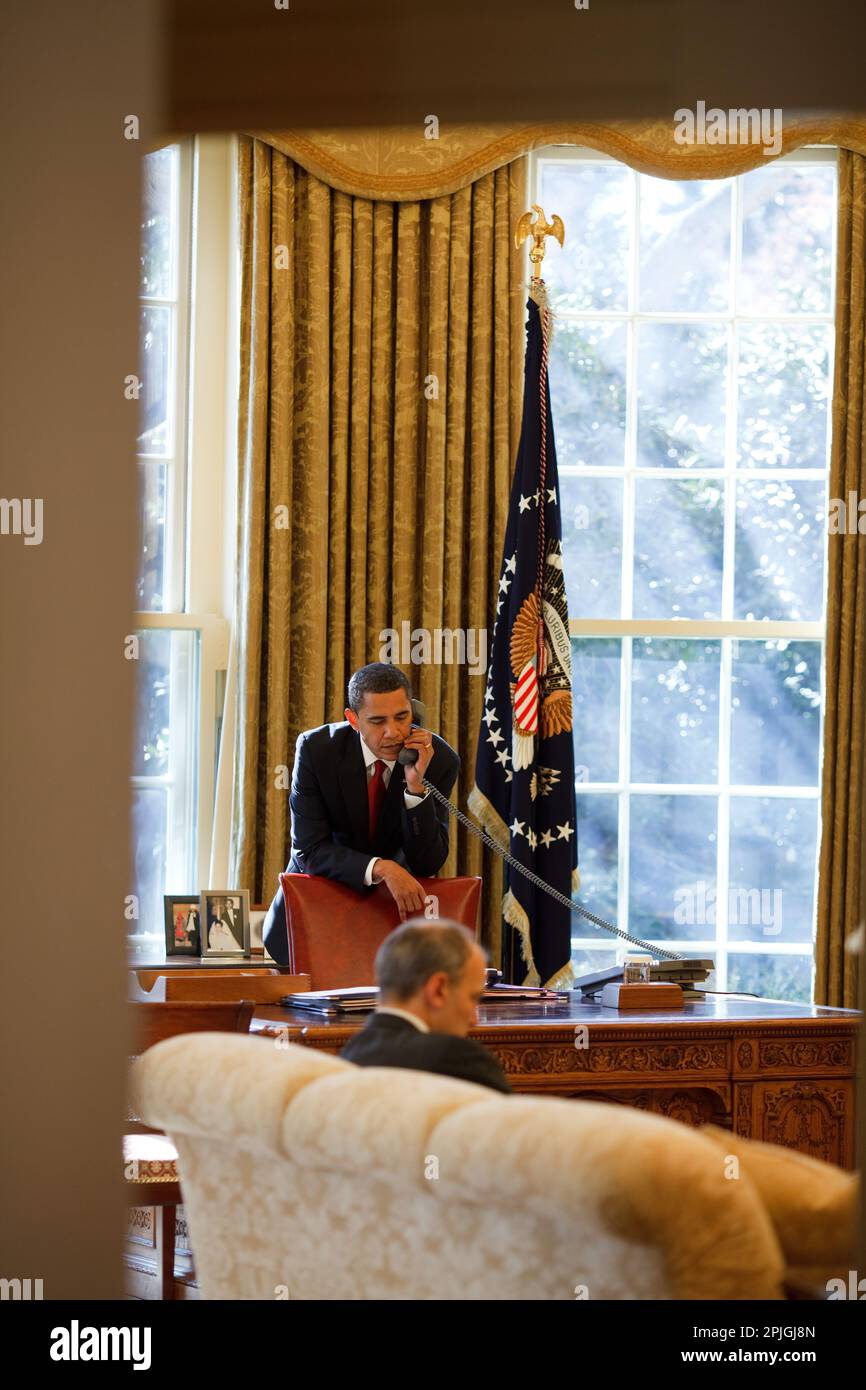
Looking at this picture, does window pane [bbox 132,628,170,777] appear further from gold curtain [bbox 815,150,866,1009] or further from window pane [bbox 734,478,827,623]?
gold curtain [bbox 815,150,866,1009]

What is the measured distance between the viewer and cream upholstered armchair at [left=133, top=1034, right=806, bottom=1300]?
1783 mm

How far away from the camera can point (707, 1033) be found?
4.07 meters

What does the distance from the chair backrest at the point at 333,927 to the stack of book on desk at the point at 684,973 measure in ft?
2.43

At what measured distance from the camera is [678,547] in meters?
6.56

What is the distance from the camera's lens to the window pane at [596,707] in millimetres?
6520

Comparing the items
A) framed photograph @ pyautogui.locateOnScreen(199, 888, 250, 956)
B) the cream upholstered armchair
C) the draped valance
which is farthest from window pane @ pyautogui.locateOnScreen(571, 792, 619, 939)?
the cream upholstered armchair

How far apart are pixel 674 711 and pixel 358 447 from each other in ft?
5.35

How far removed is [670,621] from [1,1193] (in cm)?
495

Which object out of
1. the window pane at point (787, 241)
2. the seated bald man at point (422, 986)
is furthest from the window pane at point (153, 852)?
the seated bald man at point (422, 986)

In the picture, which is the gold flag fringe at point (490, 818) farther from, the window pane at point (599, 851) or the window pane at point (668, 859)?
the window pane at point (668, 859)

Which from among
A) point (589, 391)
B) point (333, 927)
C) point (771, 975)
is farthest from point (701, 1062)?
point (589, 391)

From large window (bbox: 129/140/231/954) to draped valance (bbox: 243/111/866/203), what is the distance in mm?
448

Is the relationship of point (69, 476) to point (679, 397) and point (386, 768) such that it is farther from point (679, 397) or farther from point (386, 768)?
point (679, 397)

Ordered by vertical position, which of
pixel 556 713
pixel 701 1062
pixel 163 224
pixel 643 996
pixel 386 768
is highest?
pixel 163 224
